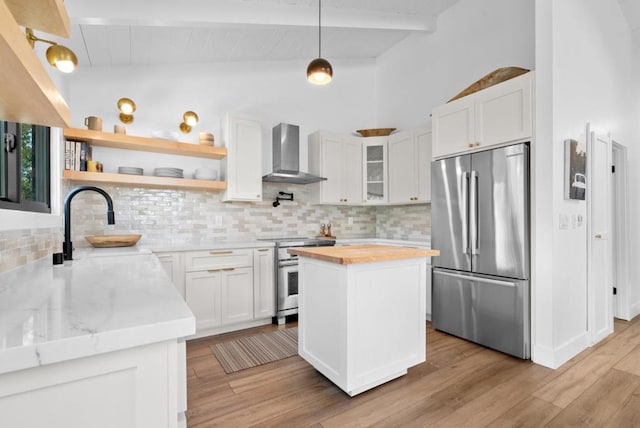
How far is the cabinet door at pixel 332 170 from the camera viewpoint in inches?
178

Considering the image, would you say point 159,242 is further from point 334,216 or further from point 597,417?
point 597,417

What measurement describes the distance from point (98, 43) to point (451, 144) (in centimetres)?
361

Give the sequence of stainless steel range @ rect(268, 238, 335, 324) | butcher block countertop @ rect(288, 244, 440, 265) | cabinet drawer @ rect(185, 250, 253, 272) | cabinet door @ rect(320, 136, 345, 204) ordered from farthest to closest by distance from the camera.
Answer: cabinet door @ rect(320, 136, 345, 204)
stainless steel range @ rect(268, 238, 335, 324)
cabinet drawer @ rect(185, 250, 253, 272)
butcher block countertop @ rect(288, 244, 440, 265)

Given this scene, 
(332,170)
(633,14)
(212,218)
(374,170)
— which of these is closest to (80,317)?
(212,218)

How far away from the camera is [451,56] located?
13.6ft

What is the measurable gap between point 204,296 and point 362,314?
1.88 meters

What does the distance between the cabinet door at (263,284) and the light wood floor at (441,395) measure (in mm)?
877

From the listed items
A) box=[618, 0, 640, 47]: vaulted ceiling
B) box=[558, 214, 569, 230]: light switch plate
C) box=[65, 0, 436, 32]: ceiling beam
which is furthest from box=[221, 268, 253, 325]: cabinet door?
box=[618, 0, 640, 47]: vaulted ceiling

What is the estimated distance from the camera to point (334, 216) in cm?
493

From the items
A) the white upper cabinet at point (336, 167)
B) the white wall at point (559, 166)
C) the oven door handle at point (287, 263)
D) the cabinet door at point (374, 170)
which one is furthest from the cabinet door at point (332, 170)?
the white wall at point (559, 166)

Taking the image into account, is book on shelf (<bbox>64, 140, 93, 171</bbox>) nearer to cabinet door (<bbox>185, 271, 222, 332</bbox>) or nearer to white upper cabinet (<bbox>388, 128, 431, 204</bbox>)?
cabinet door (<bbox>185, 271, 222, 332</bbox>)

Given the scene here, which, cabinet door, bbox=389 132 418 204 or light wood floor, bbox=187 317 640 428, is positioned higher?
cabinet door, bbox=389 132 418 204

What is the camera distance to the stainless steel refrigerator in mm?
2668

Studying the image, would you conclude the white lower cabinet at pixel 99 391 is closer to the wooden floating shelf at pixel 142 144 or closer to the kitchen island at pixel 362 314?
the kitchen island at pixel 362 314
